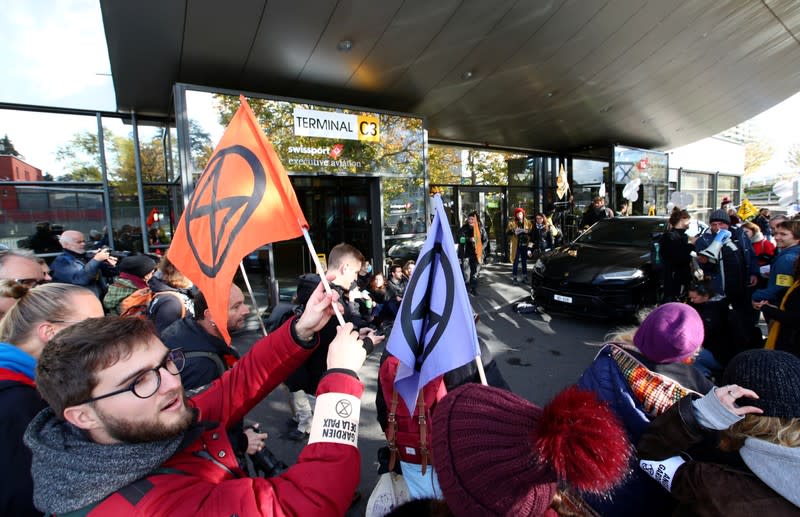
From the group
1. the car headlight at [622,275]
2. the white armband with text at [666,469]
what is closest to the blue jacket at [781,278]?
the car headlight at [622,275]

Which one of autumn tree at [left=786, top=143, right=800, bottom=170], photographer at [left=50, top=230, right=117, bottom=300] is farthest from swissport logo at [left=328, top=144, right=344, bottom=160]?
autumn tree at [left=786, top=143, right=800, bottom=170]

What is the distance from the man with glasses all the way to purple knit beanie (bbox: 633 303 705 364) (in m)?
4.32

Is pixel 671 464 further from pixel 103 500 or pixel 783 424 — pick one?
pixel 103 500

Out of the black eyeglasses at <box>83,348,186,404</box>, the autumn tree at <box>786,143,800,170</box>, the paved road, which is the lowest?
the paved road

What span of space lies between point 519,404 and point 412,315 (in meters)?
0.95

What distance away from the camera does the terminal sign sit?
7.45 metres

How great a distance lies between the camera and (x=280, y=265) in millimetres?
11352

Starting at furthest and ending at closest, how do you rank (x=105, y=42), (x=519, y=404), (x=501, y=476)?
(x=105, y=42) → (x=519, y=404) → (x=501, y=476)

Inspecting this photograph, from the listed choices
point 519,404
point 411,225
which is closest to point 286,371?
point 519,404

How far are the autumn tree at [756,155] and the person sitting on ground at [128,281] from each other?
63.1 metres

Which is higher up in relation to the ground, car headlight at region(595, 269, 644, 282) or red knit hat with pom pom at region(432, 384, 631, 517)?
red knit hat with pom pom at region(432, 384, 631, 517)

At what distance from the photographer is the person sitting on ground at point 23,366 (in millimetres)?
1431

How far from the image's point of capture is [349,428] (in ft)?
4.01

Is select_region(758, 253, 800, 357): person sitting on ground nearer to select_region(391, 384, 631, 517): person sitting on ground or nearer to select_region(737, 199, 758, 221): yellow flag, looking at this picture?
select_region(391, 384, 631, 517): person sitting on ground
